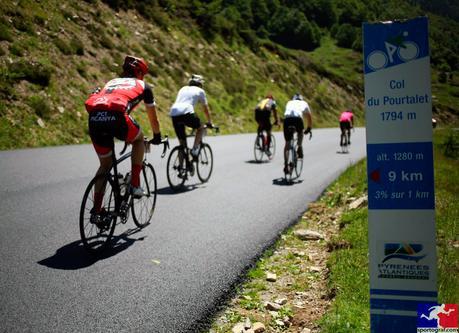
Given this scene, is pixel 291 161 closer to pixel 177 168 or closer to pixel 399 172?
pixel 177 168

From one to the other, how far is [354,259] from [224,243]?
1.73m

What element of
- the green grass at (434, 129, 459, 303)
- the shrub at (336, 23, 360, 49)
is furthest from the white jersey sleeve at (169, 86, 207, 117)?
the shrub at (336, 23, 360, 49)

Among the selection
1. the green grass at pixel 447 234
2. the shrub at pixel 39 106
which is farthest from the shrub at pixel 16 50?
the green grass at pixel 447 234

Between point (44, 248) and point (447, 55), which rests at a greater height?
point (447, 55)

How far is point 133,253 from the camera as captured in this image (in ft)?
16.2

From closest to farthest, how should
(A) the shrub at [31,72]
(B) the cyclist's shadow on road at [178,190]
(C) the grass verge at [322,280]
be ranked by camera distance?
1. (C) the grass verge at [322,280]
2. (B) the cyclist's shadow on road at [178,190]
3. (A) the shrub at [31,72]

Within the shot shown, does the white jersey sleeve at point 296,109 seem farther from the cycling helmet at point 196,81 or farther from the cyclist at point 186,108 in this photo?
the cycling helmet at point 196,81

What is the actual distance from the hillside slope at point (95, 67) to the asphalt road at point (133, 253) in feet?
12.3

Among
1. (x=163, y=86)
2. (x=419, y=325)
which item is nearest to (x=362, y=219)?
(x=419, y=325)

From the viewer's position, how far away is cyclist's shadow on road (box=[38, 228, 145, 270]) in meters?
4.46

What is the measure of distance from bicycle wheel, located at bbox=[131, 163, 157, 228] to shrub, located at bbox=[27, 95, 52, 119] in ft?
39.6

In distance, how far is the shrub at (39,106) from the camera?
16.4 m

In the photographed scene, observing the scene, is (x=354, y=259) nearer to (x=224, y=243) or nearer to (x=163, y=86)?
(x=224, y=243)

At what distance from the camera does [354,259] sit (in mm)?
4484
